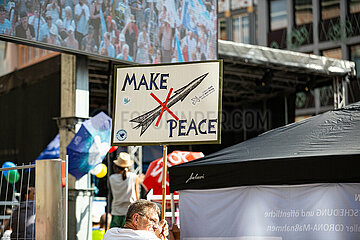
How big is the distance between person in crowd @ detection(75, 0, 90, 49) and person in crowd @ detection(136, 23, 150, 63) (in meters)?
1.35

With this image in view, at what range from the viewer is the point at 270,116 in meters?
22.6

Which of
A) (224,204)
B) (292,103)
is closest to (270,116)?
(292,103)

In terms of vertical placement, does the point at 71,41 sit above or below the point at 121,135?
above

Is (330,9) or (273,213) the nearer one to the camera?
(273,213)

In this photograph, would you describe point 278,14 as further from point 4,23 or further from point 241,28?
point 4,23

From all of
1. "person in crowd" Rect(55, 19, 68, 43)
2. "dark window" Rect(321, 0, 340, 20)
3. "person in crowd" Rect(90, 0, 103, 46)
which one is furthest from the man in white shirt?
"dark window" Rect(321, 0, 340, 20)

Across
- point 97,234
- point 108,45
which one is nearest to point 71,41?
point 108,45

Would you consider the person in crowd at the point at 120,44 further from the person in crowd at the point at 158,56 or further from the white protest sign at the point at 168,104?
the white protest sign at the point at 168,104

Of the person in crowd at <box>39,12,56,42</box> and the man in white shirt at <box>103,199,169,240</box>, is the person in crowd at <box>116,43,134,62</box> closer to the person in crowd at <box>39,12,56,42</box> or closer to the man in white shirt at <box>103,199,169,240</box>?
the person in crowd at <box>39,12,56,42</box>

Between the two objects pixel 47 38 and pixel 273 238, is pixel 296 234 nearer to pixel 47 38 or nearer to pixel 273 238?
pixel 273 238

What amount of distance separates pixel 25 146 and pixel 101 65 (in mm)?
2935

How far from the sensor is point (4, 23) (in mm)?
9914

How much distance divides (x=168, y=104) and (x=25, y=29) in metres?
4.69

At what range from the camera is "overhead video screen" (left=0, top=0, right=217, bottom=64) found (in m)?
10.3
